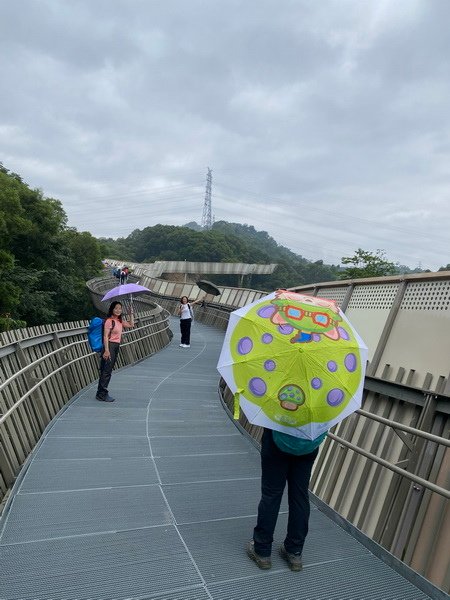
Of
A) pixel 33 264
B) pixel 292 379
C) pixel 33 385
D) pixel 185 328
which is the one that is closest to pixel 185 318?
pixel 185 328

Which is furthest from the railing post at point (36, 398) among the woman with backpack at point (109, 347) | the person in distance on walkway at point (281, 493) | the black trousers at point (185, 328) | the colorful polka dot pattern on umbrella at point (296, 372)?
the black trousers at point (185, 328)

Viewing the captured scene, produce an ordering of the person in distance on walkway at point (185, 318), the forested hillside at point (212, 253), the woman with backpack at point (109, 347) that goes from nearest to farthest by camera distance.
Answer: the woman with backpack at point (109, 347)
the person in distance on walkway at point (185, 318)
the forested hillside at point (212, 253)

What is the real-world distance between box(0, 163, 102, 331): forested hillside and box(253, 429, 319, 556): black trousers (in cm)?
1727

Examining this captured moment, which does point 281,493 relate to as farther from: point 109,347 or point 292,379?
point 109,347

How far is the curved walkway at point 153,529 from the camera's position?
10.6ft

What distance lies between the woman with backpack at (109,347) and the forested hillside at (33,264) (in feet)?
38.4

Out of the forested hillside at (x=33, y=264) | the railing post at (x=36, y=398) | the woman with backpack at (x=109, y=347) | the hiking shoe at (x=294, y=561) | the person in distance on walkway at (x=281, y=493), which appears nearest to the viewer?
the person in distance on walkway at (x=281, y=493)

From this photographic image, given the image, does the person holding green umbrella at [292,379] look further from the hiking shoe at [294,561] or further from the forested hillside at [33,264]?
the forested hillside at [33,264]

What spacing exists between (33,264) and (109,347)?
25737mm

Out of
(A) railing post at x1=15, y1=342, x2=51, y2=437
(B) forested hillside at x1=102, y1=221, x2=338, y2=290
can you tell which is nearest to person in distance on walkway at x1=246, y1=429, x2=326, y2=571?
(A) railing post at x1=15, y1=342, x2=51, y2=437

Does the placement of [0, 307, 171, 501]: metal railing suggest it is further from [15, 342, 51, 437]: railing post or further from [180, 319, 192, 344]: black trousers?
[180, 319, 192, 344]: black trousers

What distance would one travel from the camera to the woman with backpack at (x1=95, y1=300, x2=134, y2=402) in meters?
8.27

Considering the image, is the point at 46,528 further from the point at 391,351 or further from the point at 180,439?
the point at 391,351

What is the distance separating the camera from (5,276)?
2552 centimetres
